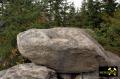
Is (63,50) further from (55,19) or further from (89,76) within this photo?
(55,19)

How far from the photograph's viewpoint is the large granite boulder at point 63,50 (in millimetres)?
9055

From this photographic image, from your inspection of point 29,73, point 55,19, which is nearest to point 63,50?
point 29,73

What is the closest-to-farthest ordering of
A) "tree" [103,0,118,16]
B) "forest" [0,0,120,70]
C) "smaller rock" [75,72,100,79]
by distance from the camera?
"smaller rock" [75,72,100,79]
"forest" [0,0,120,70]
"tree" [103,0,118,16]

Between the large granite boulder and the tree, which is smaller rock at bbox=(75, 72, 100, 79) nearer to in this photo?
the large granite boulder

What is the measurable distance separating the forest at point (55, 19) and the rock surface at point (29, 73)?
1.56 metres

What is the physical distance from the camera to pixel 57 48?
9.04 metres

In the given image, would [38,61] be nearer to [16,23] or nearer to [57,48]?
[57,48]

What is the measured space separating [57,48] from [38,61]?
0.72 metres

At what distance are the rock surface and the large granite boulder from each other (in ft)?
0.69

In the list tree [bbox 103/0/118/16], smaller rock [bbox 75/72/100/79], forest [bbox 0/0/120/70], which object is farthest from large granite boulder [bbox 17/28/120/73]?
tree [bbox 103/0/118/16]

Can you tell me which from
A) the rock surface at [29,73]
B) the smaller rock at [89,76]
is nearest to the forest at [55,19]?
the rock surface at [29,73]

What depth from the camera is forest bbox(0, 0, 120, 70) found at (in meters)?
11.5

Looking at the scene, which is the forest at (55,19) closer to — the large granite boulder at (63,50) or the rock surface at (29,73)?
the rock surface at (29,73)

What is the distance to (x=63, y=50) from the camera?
9023 millimetres
